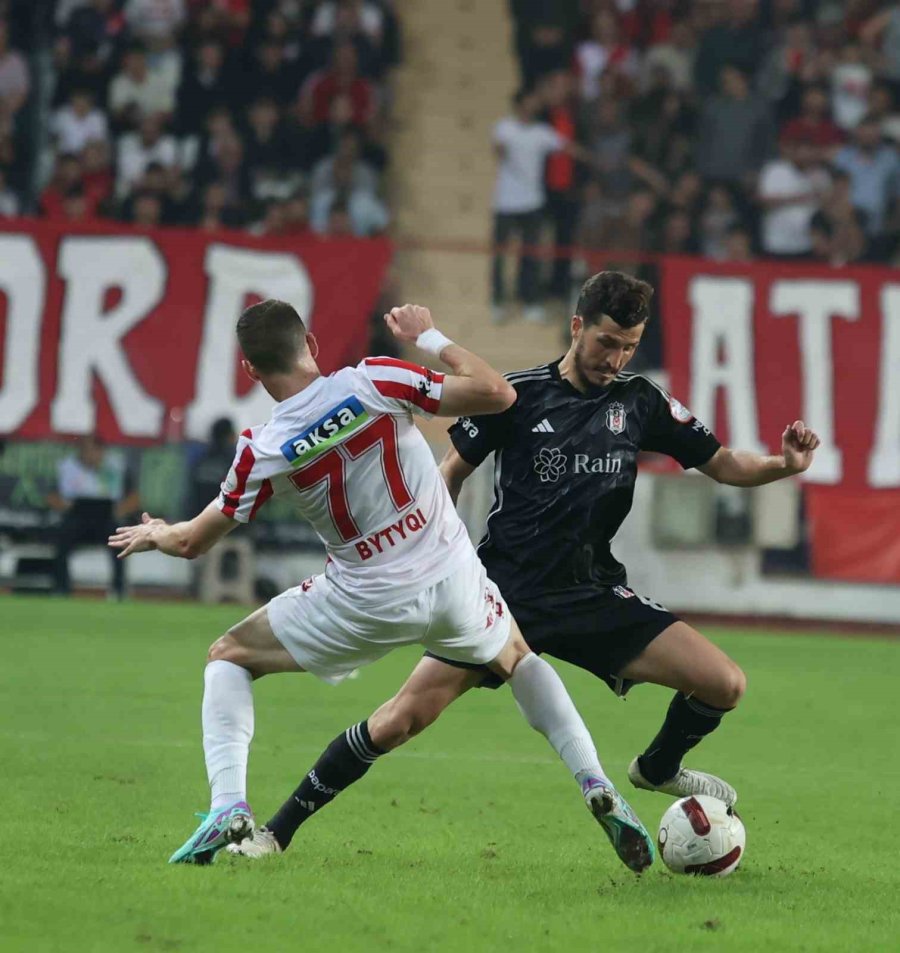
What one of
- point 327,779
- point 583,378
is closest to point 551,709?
point 327,779

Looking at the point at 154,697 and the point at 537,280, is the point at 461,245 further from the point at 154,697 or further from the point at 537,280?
the point at 154,697

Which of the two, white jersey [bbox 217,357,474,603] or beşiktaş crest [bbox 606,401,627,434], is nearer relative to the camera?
white jersey [bbox 217,357,474,603]

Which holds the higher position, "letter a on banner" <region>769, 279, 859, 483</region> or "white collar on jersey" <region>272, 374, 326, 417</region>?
"white collar on jersey" <region>272, 374, 326, 417</region>

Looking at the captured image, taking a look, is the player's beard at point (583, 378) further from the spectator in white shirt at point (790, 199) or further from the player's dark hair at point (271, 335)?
the spectator in white shirt at point (790, 199)

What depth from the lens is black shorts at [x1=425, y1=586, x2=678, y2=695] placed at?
20.0 ft

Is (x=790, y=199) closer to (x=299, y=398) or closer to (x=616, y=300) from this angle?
(x=616, y=300)

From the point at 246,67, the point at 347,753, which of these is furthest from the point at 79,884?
the point at 246,67

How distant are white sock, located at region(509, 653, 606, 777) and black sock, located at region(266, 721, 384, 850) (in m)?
0.51

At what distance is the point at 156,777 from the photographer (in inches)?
293

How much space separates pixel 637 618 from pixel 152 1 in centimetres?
1381

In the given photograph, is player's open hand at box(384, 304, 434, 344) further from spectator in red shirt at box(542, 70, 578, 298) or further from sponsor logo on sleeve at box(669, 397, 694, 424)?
spectator in red shirt at box(542, 70, 578, 298)

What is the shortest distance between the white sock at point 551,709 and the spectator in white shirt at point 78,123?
12969mm

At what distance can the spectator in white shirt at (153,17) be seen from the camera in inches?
714

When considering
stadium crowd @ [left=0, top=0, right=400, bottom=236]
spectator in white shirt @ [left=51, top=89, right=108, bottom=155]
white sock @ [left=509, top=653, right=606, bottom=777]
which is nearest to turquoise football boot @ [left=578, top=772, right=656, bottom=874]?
white sock @ [left=509, top=653, right=606, bottom=777]
